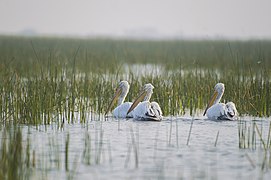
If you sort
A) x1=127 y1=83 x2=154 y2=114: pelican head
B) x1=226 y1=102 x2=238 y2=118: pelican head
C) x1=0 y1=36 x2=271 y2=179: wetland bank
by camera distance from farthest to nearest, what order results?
x1=127 y1=83 x2=154 y2=114: pelican head → x1=226 y1=102 x2=238 y2=118: pelican head → x1=0 y1=36 x2=271 y2=179: wetland bank

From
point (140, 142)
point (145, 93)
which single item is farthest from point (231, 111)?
point (140, 142)

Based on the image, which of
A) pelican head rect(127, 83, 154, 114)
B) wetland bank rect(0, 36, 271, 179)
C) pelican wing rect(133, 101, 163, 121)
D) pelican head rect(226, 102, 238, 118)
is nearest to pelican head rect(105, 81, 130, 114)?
wetland bank rect(0, 36, 271, 179)

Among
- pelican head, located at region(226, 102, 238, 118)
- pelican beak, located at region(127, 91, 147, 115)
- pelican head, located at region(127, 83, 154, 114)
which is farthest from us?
pelican head, located at region(127, 83, 154, 114)

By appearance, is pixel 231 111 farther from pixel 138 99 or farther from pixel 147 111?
pixel 138 99

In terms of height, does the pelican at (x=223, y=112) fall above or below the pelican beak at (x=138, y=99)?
below

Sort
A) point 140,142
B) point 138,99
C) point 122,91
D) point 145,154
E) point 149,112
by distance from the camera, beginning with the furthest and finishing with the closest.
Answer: point 122,91, point 138,99, point 149,112, point 140,142, point 145,154

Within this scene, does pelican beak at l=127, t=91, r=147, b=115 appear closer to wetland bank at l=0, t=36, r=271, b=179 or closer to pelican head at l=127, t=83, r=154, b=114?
pelican head at l=127, t=83, r=154, b=114

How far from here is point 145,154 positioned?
597cm

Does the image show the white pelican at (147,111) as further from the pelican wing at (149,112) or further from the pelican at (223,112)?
the pelican at (223,112)

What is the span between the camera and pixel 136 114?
27.9ft

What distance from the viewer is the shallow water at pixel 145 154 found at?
17.1 ft

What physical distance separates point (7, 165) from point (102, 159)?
1151 millimetres

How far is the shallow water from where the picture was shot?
17.1 ft

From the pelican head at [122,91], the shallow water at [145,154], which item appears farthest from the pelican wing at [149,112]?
the pelican head at [122,91]
